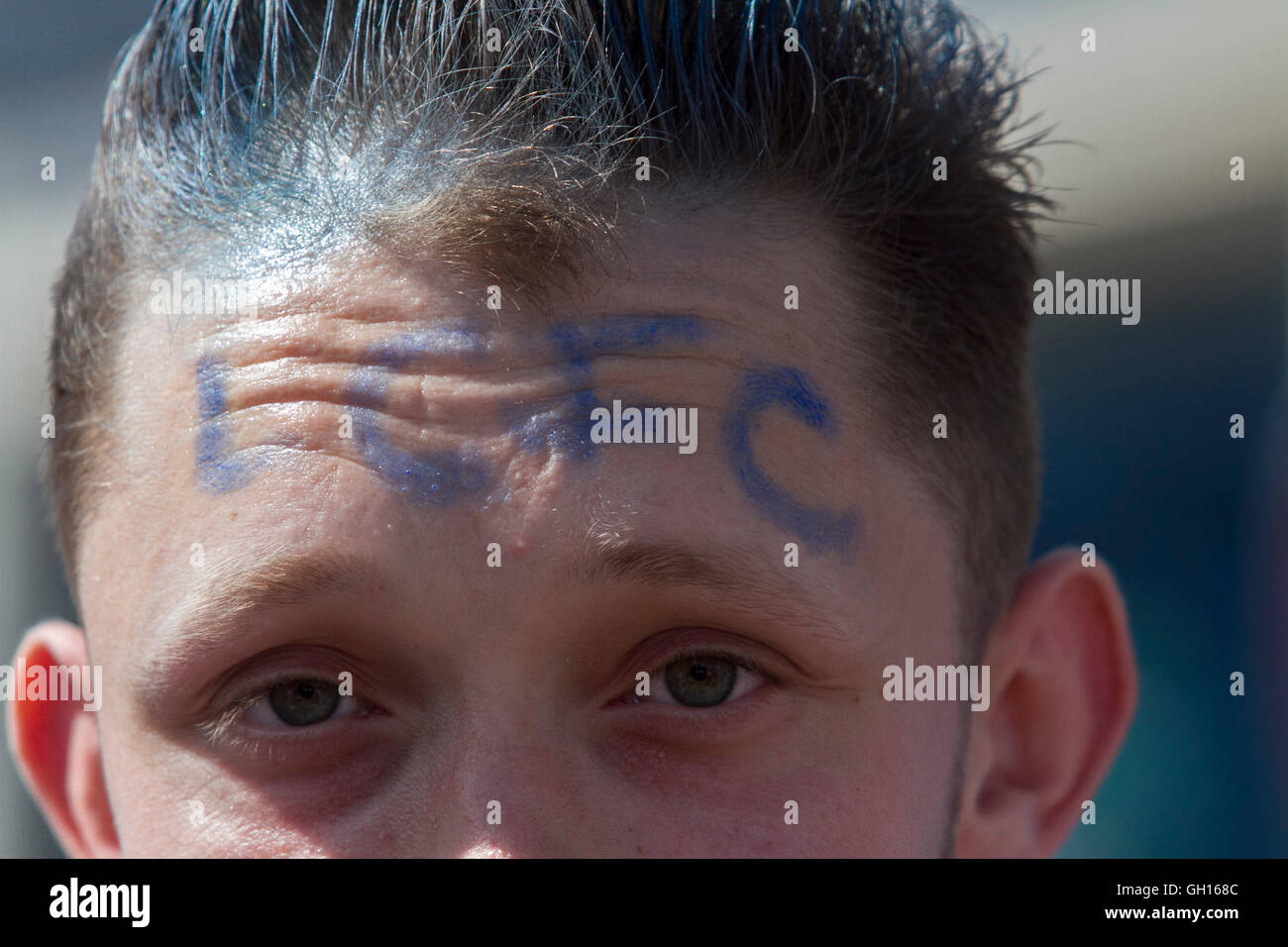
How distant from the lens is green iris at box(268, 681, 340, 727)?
1873 mm

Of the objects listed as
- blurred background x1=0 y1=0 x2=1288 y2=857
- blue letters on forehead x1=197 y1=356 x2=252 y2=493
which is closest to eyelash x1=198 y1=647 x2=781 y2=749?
blue letters on forehead x1=197 y1=356 x2=252 y2=493

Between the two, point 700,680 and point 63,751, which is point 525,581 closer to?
point 700,680

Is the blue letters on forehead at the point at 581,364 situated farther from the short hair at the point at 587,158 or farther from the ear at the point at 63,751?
the ear at the point at 63,751

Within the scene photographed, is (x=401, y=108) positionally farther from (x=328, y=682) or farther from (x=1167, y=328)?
(x=1167, y=328)

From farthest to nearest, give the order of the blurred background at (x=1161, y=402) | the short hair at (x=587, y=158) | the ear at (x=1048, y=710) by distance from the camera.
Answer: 1. the blurred background at (x=1161, y=402)
2. the ear at (x=1048, y=710)
3. the short hair at (x=587, y=158)

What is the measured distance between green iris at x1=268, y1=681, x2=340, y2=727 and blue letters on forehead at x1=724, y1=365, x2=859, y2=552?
79 cm

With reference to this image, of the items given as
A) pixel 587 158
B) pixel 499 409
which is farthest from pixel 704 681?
pixel 587 158

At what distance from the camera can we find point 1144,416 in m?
6.08

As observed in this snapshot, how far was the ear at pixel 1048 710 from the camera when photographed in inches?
85.6

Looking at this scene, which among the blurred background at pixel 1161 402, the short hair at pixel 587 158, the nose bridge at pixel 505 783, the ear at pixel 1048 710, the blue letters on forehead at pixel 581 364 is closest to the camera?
the nose bridge at pixel 505 783

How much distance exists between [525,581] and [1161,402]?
17.3 ft

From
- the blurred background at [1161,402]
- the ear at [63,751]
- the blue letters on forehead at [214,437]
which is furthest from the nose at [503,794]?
the blurred background at [1161,402]

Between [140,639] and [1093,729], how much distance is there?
1.87 m
